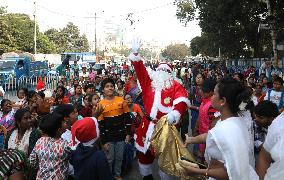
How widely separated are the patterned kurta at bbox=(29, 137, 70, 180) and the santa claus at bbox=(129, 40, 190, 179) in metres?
1.79

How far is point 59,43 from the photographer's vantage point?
73.2 metres

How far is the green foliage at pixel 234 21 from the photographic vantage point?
2284 cm

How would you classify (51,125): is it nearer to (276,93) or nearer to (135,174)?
(135,174)

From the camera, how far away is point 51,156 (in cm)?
377

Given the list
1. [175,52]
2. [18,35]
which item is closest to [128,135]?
[18,35]

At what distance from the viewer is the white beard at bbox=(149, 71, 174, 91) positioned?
5.76 metres

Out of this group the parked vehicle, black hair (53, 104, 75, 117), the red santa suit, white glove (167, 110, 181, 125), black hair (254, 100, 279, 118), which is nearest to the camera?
black hair (254, 100, 279, 118)

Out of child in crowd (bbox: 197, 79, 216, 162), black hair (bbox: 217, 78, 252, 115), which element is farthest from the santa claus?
black hair (bbox: 217, 78, 252, 115)

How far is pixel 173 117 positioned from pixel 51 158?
72.3 inches

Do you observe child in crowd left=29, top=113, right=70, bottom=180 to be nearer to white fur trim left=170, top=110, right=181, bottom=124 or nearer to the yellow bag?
the yellow bag

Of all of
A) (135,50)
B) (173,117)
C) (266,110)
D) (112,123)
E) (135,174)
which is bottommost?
(135,174)

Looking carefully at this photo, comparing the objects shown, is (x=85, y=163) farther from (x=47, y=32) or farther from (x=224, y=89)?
(x=47, y=32)

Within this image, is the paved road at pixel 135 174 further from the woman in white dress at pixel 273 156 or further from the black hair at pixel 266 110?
the woman in white dress at pixel 273 156

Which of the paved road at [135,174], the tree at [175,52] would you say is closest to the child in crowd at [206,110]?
the paved road at [135,174]
